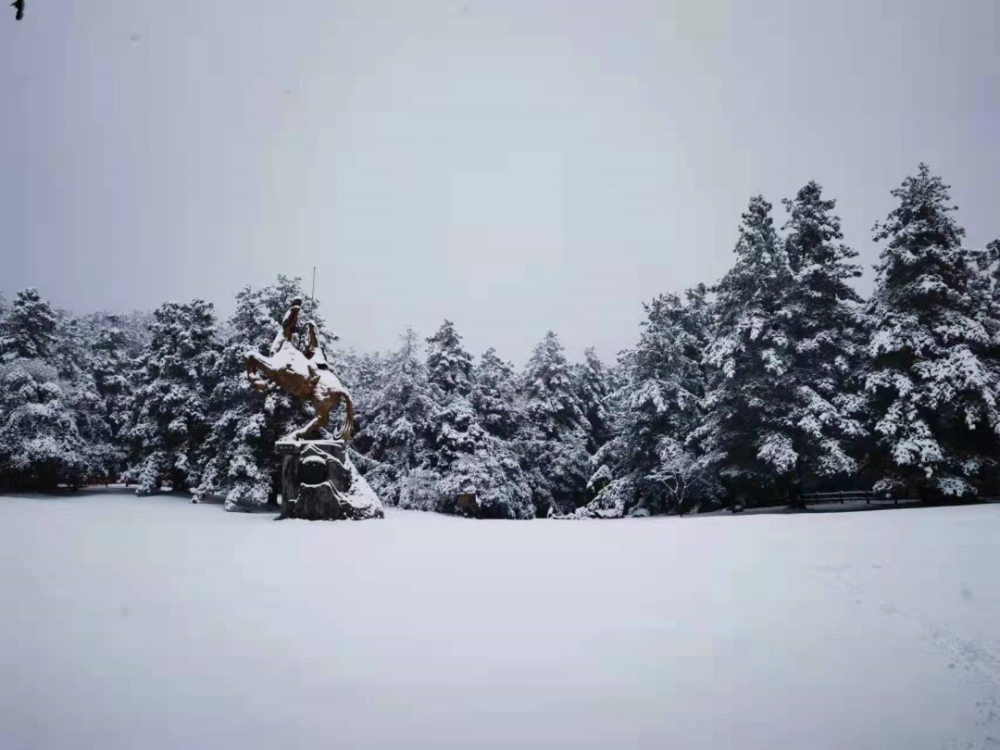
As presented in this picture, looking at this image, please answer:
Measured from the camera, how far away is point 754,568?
6.70m

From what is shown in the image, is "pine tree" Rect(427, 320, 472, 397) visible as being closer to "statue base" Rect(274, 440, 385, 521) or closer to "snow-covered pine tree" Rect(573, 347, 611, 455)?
"snow-covered pine tree" Rect(573, 347, 611, 455)

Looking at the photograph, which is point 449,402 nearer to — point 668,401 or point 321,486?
point 668,401

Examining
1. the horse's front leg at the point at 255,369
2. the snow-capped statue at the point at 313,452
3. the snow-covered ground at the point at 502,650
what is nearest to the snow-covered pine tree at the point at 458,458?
the snow-capped statue at the point at 313,452

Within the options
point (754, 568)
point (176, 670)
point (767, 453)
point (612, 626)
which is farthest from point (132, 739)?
point (767, 453)

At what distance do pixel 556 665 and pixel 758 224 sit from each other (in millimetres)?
20950

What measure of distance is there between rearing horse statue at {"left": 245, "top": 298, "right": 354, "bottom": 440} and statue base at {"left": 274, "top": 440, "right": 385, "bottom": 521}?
78cm

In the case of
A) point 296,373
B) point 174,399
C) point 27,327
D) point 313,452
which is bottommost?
point 313,452

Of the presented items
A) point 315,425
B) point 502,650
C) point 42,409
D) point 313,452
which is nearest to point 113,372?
point 42,409

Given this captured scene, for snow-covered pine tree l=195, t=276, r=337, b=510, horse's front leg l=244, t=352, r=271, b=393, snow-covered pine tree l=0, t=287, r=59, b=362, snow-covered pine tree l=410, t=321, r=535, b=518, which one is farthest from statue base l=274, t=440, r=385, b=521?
snow-covered pine tree l=0, t=287, r=59, b=362

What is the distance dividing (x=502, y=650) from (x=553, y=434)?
26.3 m

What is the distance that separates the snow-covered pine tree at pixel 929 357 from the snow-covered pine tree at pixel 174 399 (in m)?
24.9

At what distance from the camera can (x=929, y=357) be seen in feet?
57.1

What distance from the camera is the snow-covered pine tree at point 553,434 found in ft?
93.3

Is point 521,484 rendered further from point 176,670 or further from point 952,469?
point 176,670
